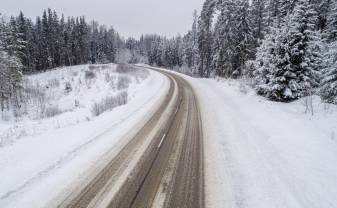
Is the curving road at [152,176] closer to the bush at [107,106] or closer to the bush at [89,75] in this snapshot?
the bush at [107,106]

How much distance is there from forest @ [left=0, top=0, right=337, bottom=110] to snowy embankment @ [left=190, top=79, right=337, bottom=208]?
2.12 meters

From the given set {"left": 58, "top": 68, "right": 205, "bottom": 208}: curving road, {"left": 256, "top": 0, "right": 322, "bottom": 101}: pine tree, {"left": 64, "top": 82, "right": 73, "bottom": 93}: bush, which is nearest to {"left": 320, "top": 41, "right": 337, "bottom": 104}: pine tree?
{"left": 256, "top": 0, "right": 322, "bottom": 101}: pine tree

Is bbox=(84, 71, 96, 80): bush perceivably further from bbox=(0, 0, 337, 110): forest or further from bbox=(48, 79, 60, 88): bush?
bbox=(0, 0, 337, 110): forest

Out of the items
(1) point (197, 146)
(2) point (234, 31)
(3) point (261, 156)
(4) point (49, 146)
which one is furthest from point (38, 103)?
(2) point (234, 31)

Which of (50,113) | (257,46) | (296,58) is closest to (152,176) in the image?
(296,58)

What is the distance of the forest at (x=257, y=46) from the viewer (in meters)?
11.6

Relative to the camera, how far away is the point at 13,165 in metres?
5.69

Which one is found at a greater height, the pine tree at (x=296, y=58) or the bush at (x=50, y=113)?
the pine tree at (x=296, y=58)

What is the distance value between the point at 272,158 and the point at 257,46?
2850 cm

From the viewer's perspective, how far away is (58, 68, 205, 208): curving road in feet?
13.9

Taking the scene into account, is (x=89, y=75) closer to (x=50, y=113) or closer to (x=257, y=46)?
(x=50, y=113)

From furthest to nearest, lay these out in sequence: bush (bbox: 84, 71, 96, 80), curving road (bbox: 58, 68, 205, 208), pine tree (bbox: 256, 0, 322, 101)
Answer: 1. bush (bbox: 84, 71, 96, 80)
2. pine tree (bbox: 256, 0, 322, 101)
3. curving road (bbox: 58, 68, 205, 208)

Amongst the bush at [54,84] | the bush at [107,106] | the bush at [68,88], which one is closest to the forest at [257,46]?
the bush at [54,84]

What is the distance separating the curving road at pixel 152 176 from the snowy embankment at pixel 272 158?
39cm
